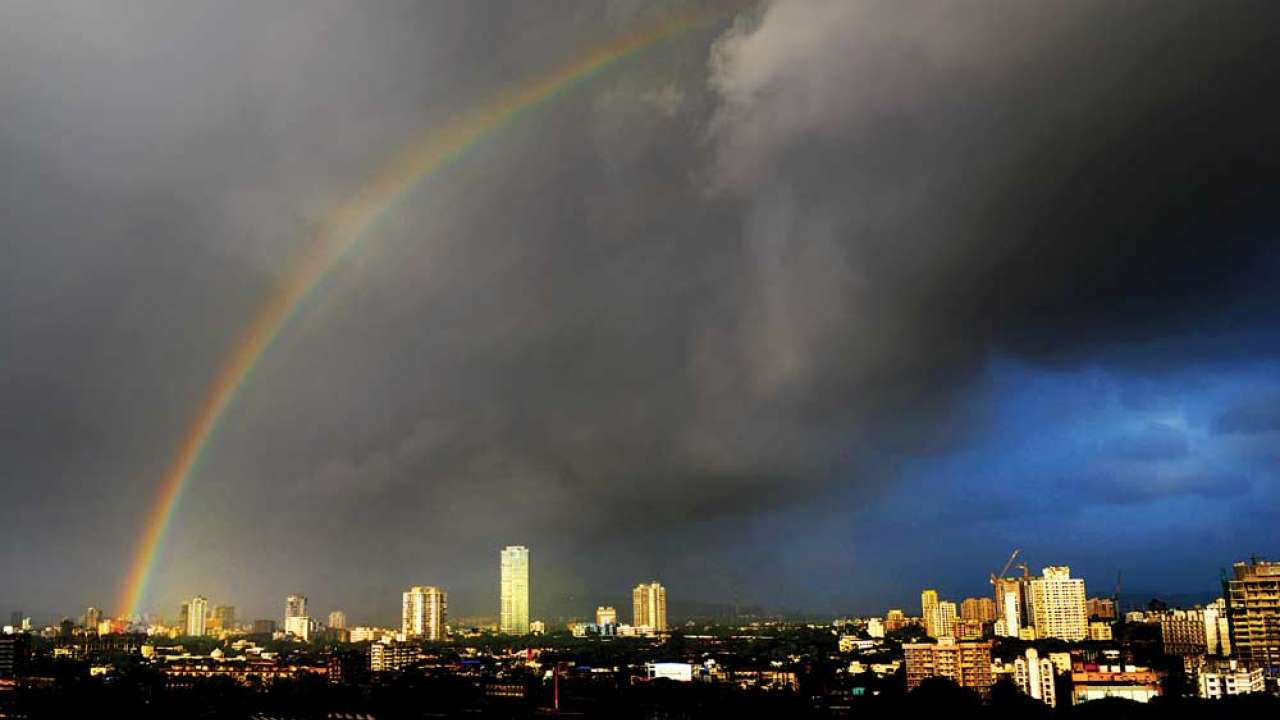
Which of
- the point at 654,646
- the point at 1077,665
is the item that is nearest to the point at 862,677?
the point at 1077,665

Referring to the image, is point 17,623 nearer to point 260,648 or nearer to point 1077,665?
point 260,648

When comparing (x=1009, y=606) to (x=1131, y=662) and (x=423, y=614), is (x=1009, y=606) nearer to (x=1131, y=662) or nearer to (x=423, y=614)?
(x=1131, y=662)

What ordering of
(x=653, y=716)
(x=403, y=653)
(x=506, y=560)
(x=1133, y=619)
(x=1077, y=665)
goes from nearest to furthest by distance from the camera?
(x=653, y=716)
(x=1077, y=665)
(x=403, y=653)
(x=1133, y=619)
(x=506, y=560)

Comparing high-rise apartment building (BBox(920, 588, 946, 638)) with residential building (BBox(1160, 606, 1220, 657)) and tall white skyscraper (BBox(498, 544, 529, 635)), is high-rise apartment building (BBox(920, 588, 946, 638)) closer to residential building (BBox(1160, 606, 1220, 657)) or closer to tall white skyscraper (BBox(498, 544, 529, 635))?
residential building (BBox(1160, 606, 1220, 657))

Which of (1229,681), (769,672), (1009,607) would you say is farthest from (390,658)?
(1229,681)

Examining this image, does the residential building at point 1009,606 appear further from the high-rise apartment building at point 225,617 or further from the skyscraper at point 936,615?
the high-rise apartment building at point 225,617

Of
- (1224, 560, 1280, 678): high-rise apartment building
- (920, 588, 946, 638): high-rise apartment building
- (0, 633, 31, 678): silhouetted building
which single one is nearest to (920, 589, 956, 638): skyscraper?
(920, 588, 946, 638): high-rise apartment building
